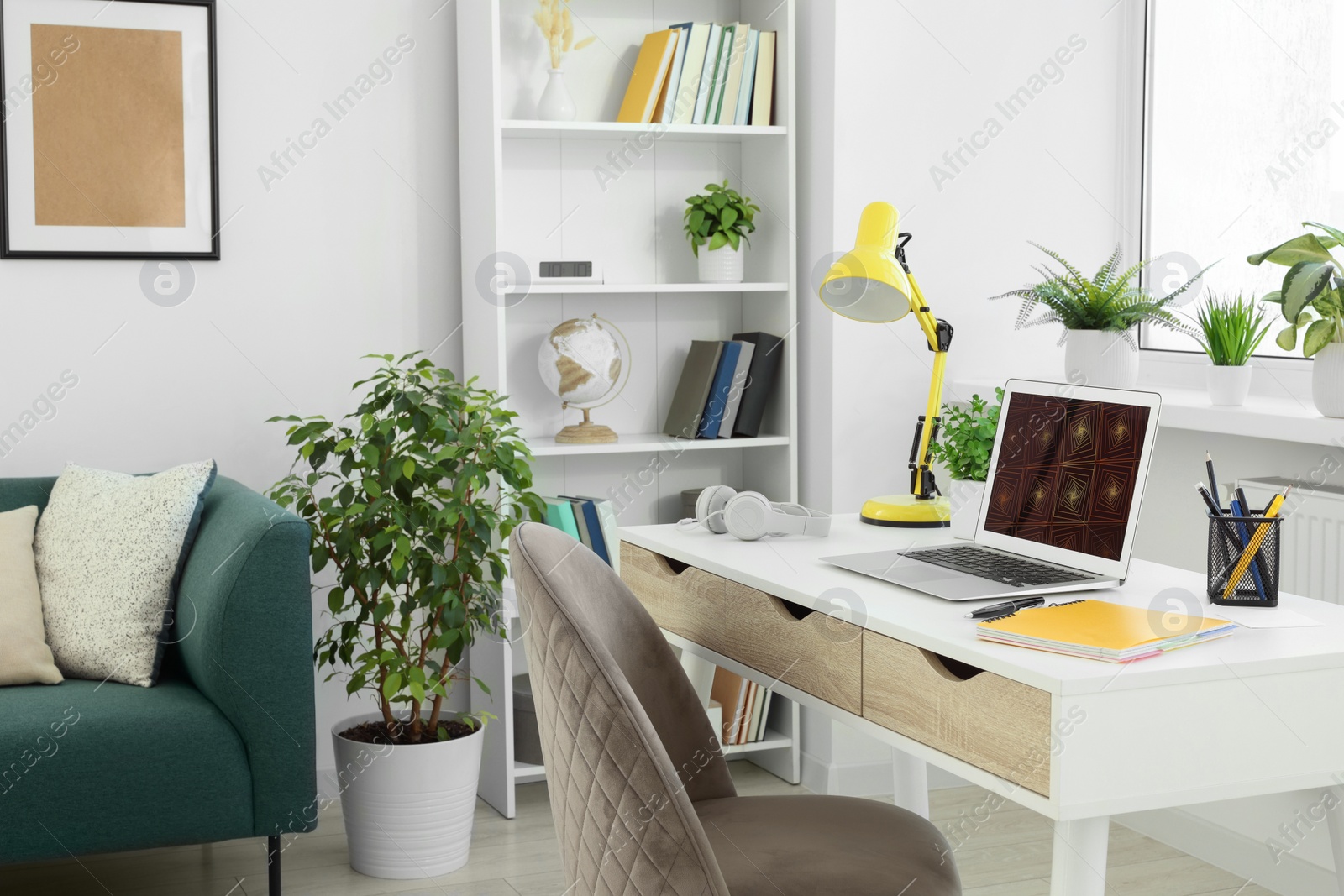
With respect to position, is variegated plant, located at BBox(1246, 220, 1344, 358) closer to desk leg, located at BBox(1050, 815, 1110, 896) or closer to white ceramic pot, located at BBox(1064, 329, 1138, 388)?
white ceramic pot, located at BBox(1064, 329, 1138, 388)

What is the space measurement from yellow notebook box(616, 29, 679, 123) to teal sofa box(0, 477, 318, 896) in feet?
4.32

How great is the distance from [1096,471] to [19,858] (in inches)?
72.3

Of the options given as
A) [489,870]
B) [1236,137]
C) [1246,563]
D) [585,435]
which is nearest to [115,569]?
[489,870]

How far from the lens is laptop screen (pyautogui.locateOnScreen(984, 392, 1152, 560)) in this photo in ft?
5.61

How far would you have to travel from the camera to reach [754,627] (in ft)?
6.12

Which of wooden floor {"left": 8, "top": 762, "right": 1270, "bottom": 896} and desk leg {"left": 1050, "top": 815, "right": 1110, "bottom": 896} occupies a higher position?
desk leg {"left": 1050, "top": 815, "right": 1110, "bottom": 896}

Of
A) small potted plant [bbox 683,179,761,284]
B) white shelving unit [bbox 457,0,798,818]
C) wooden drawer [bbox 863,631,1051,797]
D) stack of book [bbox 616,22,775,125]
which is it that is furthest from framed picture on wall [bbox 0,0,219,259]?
wooden drawer [bbox 863,631,1051,797]

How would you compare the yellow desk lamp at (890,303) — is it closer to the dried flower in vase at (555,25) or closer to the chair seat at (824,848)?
the chair seat at (824,848)

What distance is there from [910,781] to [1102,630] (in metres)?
0.76

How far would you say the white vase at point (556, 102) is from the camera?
303 centimetres

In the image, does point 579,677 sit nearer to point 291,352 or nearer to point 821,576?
point 821,576

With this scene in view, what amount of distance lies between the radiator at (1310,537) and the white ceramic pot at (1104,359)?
0.39 meters

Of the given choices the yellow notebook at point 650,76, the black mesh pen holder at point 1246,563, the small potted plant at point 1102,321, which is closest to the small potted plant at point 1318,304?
the small potted plant at point 1102,321

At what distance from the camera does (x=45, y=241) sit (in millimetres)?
2877
